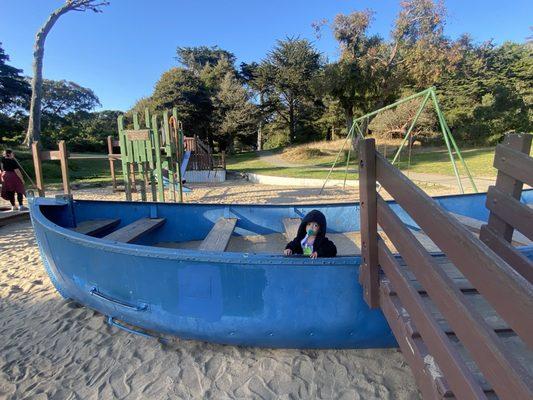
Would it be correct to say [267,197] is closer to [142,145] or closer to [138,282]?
[142,145]

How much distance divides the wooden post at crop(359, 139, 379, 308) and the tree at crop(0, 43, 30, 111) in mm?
31122

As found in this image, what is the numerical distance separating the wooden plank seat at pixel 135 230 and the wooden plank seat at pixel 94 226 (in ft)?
0.53

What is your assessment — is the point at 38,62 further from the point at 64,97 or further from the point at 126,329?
the point at 64,97

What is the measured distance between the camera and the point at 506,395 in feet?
3.30

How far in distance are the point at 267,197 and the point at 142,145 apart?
Answer: 4.31 meters

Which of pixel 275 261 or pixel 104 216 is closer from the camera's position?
pixel 275 261

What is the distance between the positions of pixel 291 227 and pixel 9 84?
97.5ft

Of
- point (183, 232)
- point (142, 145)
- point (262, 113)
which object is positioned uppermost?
point (262, 113)

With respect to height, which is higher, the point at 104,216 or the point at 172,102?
the point at 172,102

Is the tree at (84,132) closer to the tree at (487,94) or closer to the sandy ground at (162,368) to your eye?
the sandy ground at (162,368)

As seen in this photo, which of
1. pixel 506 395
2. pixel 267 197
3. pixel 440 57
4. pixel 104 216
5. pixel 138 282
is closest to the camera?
pixel 506 395

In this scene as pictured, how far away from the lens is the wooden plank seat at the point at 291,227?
12.8 ft

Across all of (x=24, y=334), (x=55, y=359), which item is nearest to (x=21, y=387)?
(x=55, y=359)

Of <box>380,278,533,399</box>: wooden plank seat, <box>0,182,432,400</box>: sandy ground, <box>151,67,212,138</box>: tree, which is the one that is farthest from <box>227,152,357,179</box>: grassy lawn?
<box>380,278,533,399</box>: wooden plank seat
